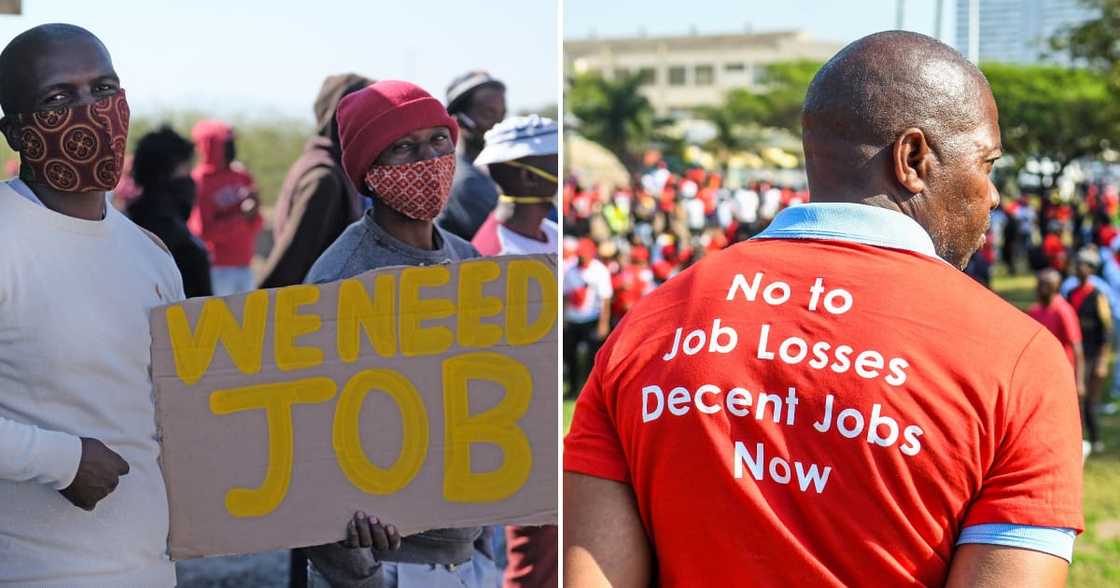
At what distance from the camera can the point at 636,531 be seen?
74.2 inches

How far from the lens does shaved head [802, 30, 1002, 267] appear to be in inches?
74.1

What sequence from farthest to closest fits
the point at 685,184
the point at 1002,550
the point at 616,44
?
1. the point at 616,44
2. the point at 685,184
3. the point at 1002,550

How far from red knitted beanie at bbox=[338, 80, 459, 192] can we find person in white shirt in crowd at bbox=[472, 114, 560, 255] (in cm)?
34

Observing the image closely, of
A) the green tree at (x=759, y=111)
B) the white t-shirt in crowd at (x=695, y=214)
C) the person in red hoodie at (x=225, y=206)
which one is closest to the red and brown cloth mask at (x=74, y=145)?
the person in red hoodie at (x=225, y=206)

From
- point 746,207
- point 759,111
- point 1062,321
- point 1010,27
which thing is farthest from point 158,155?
point 1010,27

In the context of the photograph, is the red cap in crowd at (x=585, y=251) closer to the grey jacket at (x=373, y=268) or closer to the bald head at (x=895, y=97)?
the grey jacket at (x=373, y=268)

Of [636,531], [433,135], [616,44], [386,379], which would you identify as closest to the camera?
[636,531]

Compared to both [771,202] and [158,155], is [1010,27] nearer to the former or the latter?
[771,202]

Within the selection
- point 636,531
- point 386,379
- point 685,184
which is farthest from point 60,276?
point 685,184

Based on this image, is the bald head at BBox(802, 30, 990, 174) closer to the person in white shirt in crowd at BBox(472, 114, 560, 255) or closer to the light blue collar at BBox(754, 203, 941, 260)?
the light blue collar at BBox(754, 203, 941, 260)

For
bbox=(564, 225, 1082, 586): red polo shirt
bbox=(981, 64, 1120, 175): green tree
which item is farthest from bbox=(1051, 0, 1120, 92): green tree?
bbox=(564, 225, 1082, 586): red polo shirt

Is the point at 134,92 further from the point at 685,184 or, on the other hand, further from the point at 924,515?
the point at 685,184

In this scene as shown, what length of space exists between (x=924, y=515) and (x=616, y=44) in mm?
84272

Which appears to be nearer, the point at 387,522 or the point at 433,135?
the point at 387,522
